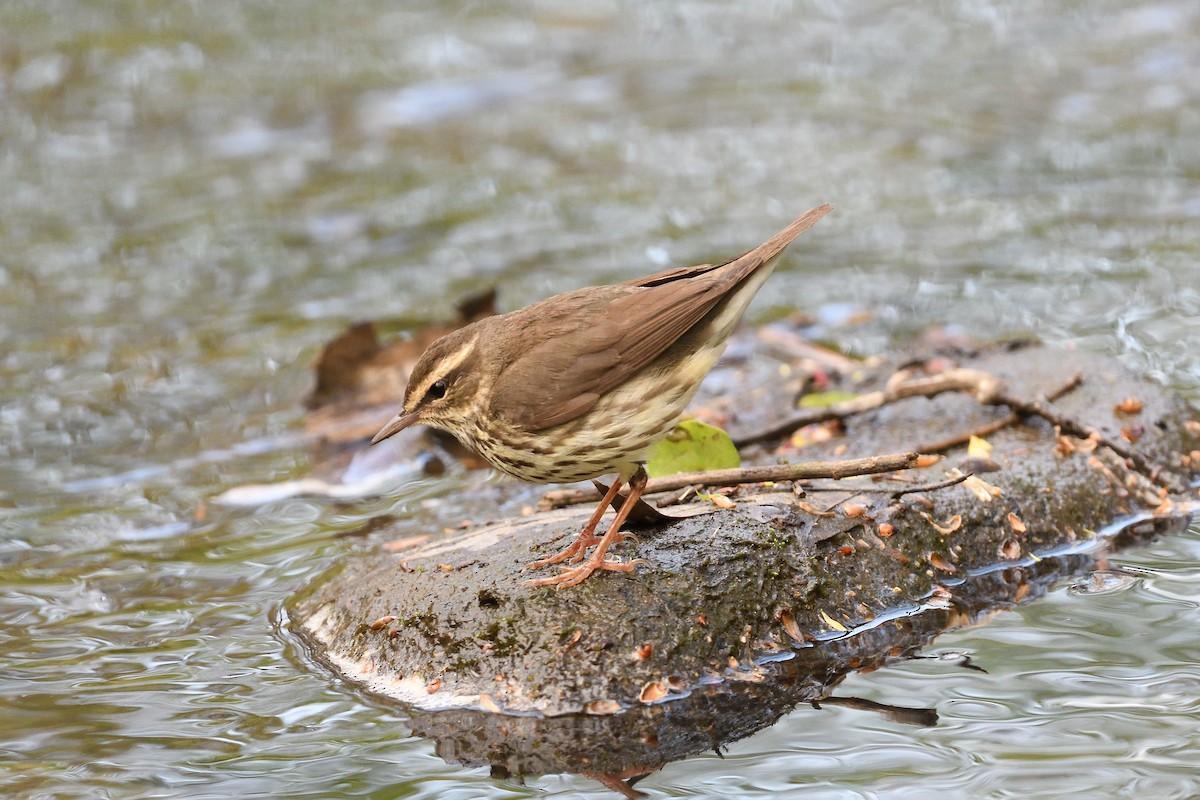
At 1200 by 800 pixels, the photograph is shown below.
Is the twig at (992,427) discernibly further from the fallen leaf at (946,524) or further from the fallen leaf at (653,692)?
the fallen leaf at (653,692)

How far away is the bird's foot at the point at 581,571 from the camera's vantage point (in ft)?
15.8

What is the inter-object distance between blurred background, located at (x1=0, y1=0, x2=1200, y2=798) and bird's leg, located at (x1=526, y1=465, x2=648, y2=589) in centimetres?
69

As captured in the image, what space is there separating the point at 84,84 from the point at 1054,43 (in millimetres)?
9783

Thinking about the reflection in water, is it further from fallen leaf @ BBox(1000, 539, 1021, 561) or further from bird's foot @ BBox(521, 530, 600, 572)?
bird's foot @ BBox(521, 530, 600, 572)

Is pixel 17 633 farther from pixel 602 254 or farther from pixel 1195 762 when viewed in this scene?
pixel 602 254

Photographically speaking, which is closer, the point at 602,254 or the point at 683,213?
the point at 602,254

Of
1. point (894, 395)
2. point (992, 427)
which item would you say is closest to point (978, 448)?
point (992, 427)

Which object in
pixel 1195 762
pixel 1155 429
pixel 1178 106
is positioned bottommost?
pixel 1195 762

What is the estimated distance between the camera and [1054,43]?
1455 centimetres

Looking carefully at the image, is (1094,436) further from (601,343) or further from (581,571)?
(581,571)

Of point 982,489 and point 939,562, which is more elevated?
point 982,489

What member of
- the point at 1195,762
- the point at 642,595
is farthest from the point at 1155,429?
the point at 642,595

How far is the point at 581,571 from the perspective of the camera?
4.81 meters

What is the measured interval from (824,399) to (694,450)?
57.2 inches
